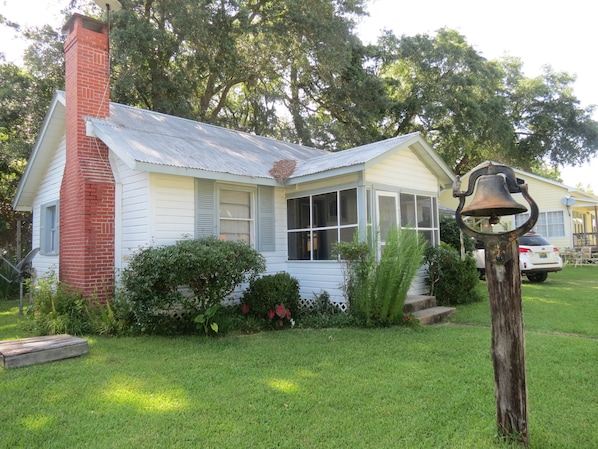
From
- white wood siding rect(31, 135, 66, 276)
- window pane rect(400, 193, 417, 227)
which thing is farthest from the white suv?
white wood siding rect(31, 135, 66, 276)

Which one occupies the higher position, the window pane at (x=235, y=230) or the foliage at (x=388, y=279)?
the window pane at (x=235, y=230)

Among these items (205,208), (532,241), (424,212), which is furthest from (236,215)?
(532,241)

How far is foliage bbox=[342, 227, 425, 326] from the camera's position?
262 inches

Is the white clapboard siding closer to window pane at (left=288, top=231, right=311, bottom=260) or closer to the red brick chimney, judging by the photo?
window pane at (left=288, top=231, right=311, bottom=260)

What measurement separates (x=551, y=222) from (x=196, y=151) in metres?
19.2

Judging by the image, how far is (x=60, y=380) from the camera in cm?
440

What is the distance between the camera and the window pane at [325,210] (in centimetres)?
862

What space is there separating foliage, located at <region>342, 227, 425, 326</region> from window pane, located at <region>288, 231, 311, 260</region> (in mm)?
2033

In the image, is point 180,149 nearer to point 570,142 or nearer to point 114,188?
point 114,188

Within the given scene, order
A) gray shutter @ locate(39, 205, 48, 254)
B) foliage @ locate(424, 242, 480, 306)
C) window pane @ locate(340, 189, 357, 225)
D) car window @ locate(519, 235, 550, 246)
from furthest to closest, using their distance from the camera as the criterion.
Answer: car window @ locate(519, 235, 550, 246)
gray shutter @ locate(39, 205, 48, 254)
foliage @ locate(424, 242, 480, 306)
window pane @ locate(340, 189, 357, 225)

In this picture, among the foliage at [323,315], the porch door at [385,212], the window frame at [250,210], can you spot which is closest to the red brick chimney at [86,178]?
the window frame at [250,210]

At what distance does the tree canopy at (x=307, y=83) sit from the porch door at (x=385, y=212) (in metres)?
9.96

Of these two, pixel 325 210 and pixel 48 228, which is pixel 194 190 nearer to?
pixel 325 210

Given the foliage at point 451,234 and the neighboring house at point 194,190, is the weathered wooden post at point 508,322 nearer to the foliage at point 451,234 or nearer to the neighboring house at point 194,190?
the neighboring house at point 194,190
